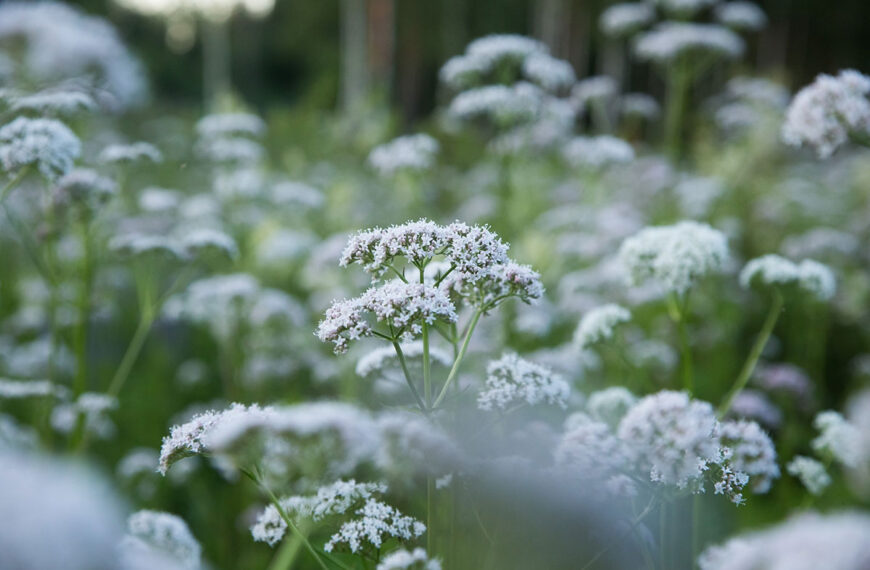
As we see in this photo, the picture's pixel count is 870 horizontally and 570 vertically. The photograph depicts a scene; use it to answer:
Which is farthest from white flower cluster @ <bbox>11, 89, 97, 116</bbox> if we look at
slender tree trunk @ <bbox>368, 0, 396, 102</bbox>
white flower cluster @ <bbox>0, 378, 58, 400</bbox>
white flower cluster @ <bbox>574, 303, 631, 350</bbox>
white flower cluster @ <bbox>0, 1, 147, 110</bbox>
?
slender tree trunk @ <bbox>368, 0, 396, 102</bbox>

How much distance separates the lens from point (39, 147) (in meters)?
2.54

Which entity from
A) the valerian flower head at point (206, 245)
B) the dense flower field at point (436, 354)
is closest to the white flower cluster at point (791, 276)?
the dense flower field at point (436, 354)

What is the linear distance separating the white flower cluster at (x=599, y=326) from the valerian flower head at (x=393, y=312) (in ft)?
4.34

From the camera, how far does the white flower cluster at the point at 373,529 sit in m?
1.64

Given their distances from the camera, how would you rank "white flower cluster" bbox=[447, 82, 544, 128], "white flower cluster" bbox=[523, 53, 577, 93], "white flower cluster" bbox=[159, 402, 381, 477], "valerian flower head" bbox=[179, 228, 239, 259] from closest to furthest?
"white flower cluster" bbox=[159, 402, 381, 477]
"valerian flower head" bbox=[179, 228, 239, 259]
"white flower cluster" bbox=[447, 82, 544, 128]
"white flower cluster" bbox=[523, 53, 577, 93]

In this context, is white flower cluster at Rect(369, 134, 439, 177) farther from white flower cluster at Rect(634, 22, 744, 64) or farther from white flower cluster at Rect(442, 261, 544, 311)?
white flower cluster at Rect(442, 261, 544, 311)

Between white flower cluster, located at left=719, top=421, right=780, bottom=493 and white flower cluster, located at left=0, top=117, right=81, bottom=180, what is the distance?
2448 millimetres

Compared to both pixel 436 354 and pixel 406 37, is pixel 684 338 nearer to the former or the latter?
pixel 436 354

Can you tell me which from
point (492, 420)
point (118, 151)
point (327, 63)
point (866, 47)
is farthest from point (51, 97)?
point (866, 47)

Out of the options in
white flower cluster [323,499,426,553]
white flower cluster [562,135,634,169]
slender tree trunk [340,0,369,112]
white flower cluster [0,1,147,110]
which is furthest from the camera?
slender tree trunk [340,0,369,112]

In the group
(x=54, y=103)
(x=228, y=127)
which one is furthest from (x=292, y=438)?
(x=228, y=127)

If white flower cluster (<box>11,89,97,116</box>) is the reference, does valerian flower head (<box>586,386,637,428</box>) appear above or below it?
below

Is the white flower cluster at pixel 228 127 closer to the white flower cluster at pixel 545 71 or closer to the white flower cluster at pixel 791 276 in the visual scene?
the white flower cluster at pixel 545 71

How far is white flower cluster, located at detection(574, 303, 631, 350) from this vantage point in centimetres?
295
